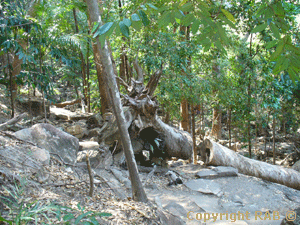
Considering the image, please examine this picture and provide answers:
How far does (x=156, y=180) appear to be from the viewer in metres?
4.68

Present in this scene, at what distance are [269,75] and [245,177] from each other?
8.19 ft

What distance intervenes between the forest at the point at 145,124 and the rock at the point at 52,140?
2 cm

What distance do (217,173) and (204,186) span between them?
77cm

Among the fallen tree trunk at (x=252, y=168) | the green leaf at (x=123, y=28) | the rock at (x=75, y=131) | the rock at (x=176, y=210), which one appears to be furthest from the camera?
the rock at (x=75, y=131)

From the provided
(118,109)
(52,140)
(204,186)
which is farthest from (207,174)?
(118,109)

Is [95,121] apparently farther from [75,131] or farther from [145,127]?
[145,127]

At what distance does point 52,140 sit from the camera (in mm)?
3561

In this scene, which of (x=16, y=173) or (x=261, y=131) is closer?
(x=16, y=173)

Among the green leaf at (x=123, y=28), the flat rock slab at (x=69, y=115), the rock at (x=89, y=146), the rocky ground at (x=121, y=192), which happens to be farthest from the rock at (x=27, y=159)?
the flat rock slab at (x=69, y=115)

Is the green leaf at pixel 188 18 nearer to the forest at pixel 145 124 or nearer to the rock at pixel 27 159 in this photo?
the forest at pixel 145 124

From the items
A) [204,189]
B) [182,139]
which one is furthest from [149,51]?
[204,189]

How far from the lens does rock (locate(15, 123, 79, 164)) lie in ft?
11.0

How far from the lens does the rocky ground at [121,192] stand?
2.05 meters

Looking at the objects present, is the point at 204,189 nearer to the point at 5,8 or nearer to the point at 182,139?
the point at 182,139
